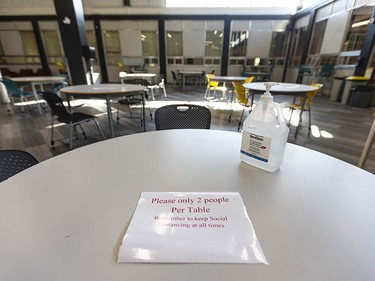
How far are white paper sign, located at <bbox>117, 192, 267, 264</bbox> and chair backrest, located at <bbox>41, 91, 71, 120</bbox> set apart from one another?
2323 millimetres

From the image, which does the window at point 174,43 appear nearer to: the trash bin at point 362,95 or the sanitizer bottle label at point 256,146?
the trash bin at point 362,95

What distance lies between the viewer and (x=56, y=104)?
234cm

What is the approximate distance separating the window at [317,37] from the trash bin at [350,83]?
2.44m

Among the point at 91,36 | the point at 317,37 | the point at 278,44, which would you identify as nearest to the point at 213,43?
the point at 278,44

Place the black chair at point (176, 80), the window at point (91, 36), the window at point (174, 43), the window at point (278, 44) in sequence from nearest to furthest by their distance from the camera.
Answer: the black chair at point (176, 80)
the window at point (278, 44)
the window at point (174, 43)
the window at point (91, 36)

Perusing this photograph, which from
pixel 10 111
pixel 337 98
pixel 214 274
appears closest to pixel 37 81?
pixel 10 111

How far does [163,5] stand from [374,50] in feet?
27.1

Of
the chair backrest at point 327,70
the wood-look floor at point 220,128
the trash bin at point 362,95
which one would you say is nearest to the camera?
the wood-look floor at point 220,128

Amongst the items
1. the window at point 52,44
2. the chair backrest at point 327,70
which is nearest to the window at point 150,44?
the window at point 52,44

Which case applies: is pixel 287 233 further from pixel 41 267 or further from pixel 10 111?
pixel 10 111

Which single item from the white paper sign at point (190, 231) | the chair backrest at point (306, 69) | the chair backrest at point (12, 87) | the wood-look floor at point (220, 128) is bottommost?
the wood-look floor at point (220, 128)

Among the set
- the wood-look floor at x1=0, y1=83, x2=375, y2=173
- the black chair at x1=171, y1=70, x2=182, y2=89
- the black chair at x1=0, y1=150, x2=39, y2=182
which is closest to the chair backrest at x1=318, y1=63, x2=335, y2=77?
the wood-look floor at x1=0, y1=83, x2=375, y2=173

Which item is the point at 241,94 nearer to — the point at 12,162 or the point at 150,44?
the point at 12,162

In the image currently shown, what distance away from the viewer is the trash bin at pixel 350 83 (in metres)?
5.19
